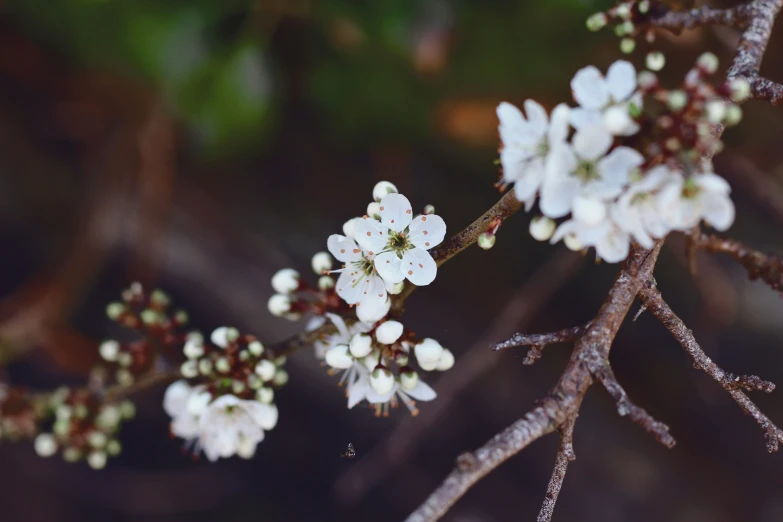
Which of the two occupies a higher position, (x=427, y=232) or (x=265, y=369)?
(x=427, y=232)

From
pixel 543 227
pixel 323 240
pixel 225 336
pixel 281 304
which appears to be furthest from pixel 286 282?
pixel 323 240

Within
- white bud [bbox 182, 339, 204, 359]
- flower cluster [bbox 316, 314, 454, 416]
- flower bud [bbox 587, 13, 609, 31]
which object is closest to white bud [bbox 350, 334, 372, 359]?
flower cluster [bbox 316, 314, 454, 416]

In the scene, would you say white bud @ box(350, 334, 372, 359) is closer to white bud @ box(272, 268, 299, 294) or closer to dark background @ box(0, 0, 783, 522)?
Answer: white bud @ box(272, 268, 299, 294)

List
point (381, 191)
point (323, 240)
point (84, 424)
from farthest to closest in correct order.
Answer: point (323, 240), point (84, 424), point (381, 191)

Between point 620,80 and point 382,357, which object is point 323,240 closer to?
point 382,357

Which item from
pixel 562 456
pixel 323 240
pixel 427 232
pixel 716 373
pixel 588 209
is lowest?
pixel 562 456

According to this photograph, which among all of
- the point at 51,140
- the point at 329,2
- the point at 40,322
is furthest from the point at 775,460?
the point at 51,140
